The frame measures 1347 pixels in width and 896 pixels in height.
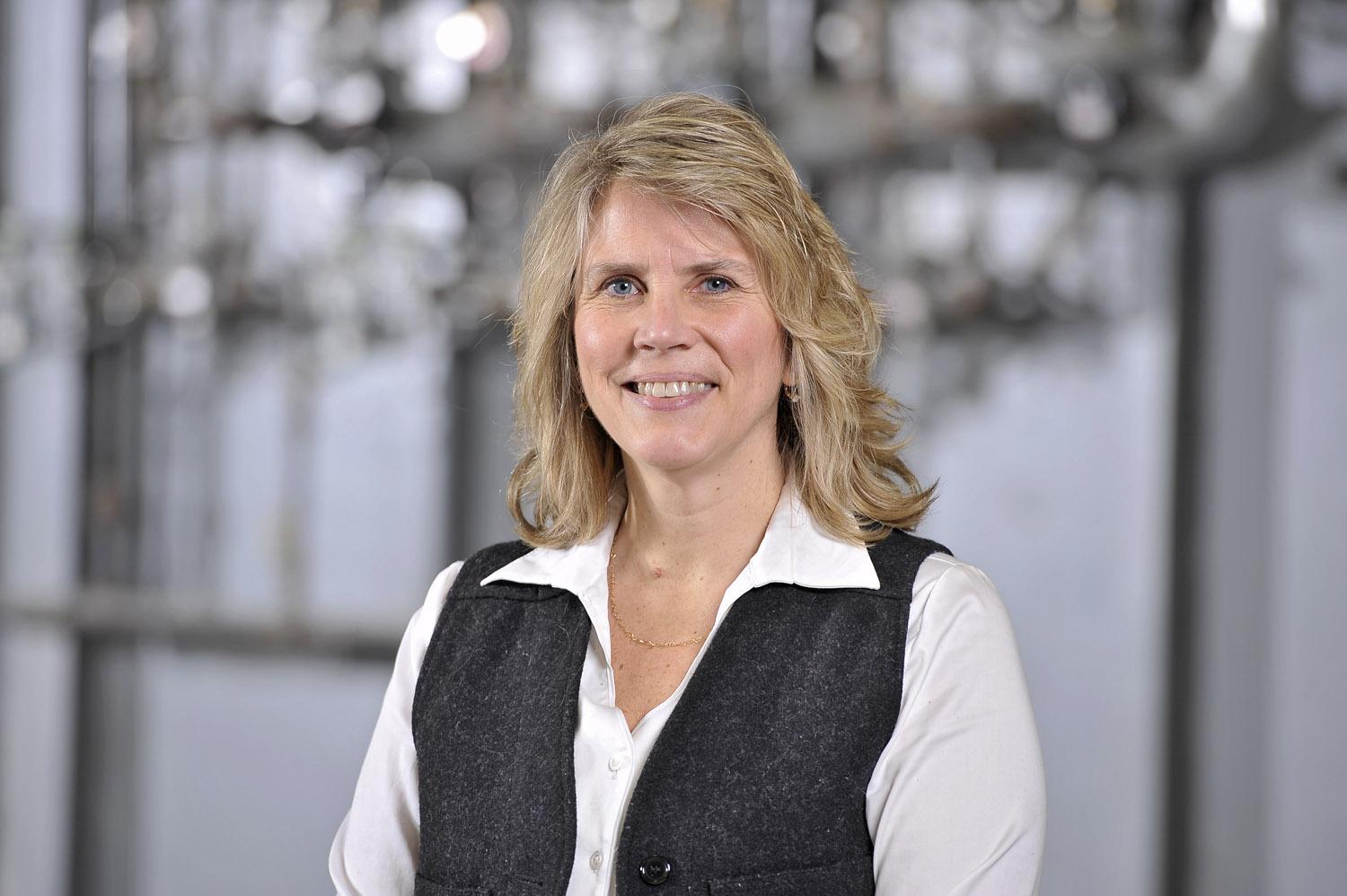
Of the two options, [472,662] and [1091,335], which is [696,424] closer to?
[472,662]

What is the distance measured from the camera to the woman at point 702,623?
1252mm

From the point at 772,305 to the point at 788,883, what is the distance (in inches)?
18.9

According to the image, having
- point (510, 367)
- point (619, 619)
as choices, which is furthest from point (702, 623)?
point (510, 367)

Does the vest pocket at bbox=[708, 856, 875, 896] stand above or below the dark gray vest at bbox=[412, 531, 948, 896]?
below

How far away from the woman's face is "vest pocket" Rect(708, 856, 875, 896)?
35 centimetres

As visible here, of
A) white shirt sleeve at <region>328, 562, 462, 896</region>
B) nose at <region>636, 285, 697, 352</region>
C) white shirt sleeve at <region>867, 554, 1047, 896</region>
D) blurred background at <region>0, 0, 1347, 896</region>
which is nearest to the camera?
white shirt sleeve at <region>867, 554, 1047, 896</region>

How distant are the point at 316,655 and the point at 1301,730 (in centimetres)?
185

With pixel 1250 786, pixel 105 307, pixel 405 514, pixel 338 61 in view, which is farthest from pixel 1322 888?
pixel 105 307

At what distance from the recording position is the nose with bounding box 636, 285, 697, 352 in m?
1.31

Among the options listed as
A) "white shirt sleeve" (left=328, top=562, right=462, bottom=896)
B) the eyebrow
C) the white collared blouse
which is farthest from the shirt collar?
the eyebrow

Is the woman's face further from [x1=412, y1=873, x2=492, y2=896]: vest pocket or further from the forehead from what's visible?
[x1=412, y1=873, x2=492, y2=896]: vest pocket

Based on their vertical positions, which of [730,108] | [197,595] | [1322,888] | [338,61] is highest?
[338,61]

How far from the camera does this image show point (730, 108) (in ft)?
4.39

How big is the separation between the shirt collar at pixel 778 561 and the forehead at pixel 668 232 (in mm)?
243
